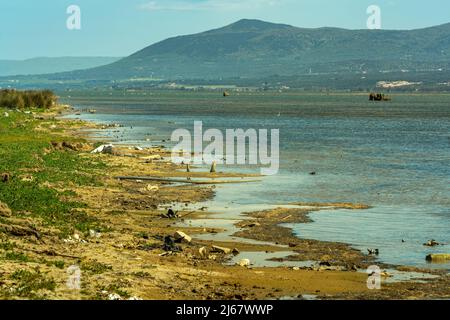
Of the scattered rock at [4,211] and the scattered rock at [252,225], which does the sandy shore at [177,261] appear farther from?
the scattered rock at [4,211]

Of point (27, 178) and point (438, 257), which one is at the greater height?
point (27, 178)

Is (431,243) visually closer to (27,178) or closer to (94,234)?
(94,234)

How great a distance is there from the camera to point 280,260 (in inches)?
904

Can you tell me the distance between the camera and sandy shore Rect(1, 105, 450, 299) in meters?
18.6

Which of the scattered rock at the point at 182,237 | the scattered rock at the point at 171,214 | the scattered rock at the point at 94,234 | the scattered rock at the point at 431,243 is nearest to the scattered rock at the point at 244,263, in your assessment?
the scattered rock at the point at 182,237

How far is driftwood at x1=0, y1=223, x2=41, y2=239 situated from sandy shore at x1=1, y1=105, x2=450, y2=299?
227mm

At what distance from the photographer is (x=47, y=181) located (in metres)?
33.6

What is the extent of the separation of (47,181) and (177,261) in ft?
42.8

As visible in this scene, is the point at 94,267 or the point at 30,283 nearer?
the point at 30,283

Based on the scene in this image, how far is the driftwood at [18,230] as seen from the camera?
72.9 feet

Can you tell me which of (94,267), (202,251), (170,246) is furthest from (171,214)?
(94,267)

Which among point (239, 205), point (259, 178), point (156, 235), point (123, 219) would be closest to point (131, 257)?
point (156, 235)

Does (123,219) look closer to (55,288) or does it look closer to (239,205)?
(239,205)
